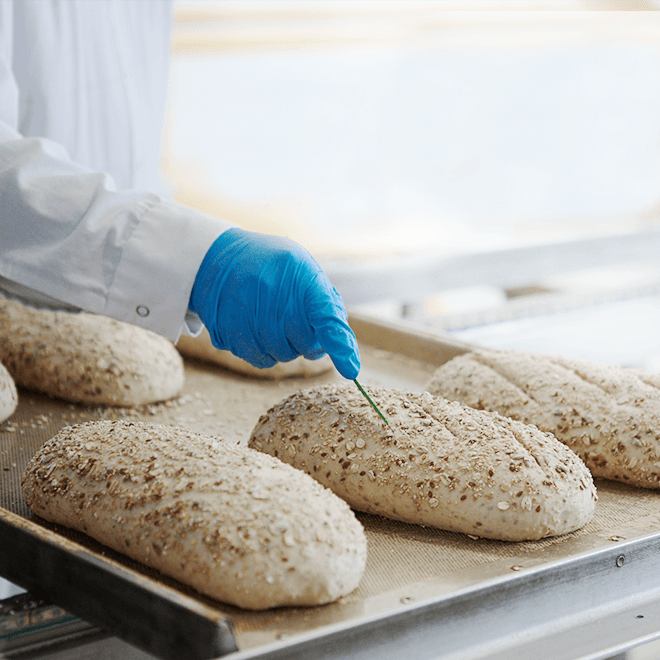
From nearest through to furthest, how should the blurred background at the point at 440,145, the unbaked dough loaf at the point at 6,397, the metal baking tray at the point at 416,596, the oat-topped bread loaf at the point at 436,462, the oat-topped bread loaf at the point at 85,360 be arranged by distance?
the metal baking tray at the point at 416,596, the oat-topped bread loaf at the point at 436,462, the unbaked dough loaf at the point at 6,397, the oat-topped bread loaf at the point at 85,360, the blurred background at the point at 440,145

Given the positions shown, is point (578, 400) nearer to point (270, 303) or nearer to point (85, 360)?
point (270, 303)

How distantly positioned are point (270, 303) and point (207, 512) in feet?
1.31

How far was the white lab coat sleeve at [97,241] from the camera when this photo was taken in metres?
1.40

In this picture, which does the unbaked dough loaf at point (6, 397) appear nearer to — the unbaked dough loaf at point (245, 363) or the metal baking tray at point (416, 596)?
the metal baking tray at point (416, 596)

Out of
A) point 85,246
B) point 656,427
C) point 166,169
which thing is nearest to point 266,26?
point 166,169

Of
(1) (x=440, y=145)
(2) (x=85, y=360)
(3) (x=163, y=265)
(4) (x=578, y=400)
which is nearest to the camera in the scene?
(3) (x=163, y=265)

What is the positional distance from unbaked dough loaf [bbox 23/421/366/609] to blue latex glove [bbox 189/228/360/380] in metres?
0.21

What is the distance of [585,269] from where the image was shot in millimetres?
3441

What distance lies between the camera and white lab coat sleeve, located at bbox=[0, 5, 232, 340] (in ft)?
4.59

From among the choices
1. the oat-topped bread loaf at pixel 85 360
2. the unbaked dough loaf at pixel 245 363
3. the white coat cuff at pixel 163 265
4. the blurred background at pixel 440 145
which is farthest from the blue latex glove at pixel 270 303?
the blurred background at pixel 440 145

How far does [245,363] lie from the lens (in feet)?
6.43

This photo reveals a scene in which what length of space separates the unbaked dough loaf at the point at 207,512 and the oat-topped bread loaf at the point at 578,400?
58 centimetres

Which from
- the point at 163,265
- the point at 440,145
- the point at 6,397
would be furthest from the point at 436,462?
the point at 440,145

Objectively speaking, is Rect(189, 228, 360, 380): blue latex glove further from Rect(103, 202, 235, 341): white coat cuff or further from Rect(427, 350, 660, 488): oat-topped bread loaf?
Rect(427, 350, 660, 488): oat-topped bread loaf
